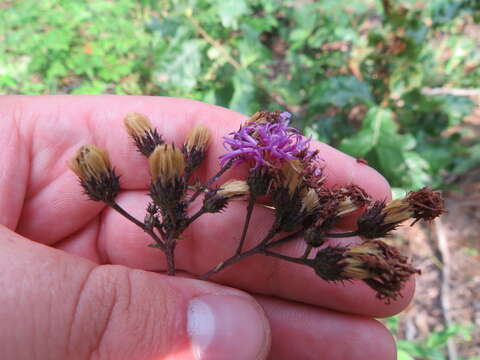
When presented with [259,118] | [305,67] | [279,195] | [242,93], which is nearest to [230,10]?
[242,93]

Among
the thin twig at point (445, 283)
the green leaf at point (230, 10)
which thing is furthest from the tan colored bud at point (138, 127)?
the thin twig at point (445, 283)

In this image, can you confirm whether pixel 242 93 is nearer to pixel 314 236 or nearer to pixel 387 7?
pixel 387 7

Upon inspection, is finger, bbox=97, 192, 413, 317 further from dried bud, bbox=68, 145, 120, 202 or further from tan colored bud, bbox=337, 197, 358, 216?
dried bud, bbox=68, 145, 120, 202

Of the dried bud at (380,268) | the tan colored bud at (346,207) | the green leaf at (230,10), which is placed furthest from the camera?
the green leaf at (230,10)

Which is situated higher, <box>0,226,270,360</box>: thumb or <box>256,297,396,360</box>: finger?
<box>0,226,270,360</box>: thumb

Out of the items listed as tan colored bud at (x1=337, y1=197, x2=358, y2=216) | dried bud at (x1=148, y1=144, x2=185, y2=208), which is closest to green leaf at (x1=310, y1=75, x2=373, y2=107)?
tan colored bud at (x1=337, y1=197, x2=358, y2=216)

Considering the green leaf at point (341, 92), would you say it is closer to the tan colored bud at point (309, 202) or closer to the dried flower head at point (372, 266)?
the tan colored bud at point (309, 202)
